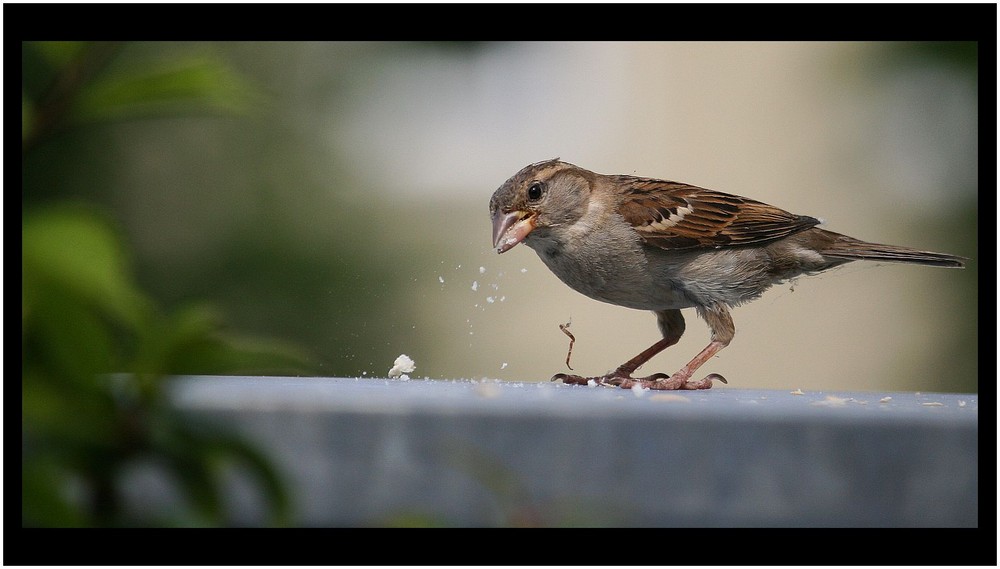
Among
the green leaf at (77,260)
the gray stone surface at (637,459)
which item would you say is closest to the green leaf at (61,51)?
the green leaf at (77,260)

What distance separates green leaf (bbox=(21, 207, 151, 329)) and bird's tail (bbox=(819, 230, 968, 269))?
2.87 metres

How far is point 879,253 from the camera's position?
308 centimetres

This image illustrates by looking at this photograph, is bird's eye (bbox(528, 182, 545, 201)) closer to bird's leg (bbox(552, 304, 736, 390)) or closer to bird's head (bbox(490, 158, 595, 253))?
bird's head (bbox(490, 158, 595, 253))

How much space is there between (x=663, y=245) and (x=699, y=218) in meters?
0.20

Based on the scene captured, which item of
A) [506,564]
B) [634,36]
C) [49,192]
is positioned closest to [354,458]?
[506,564]

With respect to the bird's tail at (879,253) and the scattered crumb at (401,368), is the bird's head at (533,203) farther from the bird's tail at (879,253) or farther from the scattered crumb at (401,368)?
the bird's tail at (879,253)

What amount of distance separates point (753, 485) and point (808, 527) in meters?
0.11

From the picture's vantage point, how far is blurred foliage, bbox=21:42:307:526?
0.55 metres

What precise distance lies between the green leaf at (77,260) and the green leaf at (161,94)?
11cm

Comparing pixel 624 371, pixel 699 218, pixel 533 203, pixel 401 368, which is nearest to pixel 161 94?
pixel 401 368

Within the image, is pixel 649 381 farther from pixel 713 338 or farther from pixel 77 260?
pixel 77 260

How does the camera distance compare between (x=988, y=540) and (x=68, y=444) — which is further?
(x=988, y=540)

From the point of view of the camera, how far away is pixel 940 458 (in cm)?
154

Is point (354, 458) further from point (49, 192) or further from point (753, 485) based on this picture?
point (49, 192)
